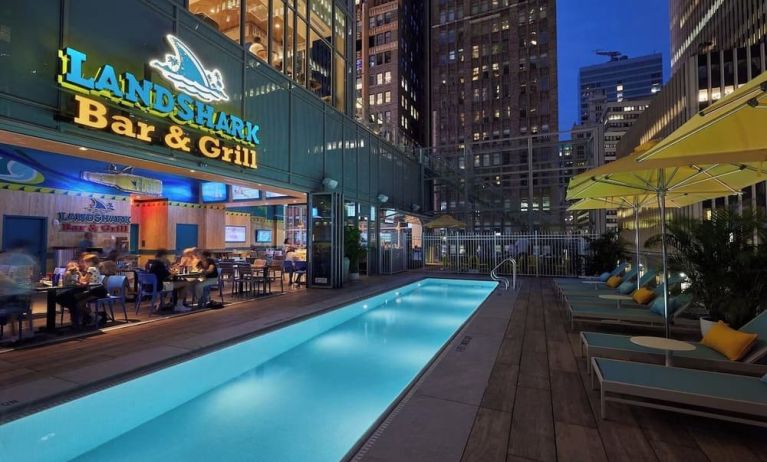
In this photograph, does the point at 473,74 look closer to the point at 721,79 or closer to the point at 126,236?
the point at 721,79

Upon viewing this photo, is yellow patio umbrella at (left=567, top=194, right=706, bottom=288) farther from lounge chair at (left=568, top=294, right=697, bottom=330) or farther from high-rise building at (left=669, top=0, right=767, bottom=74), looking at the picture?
high-rise building at (left=669, top=0, right=767, bottom=74)

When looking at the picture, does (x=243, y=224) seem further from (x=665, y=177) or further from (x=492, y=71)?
(x=492, y=71)

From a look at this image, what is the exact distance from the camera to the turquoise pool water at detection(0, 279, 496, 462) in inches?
123

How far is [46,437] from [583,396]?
478 centimetres

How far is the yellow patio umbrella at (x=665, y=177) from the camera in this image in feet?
14.5

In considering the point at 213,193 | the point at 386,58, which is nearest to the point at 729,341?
the point at 213,193

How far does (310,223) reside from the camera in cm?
1152

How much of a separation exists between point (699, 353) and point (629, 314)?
2.11 metres

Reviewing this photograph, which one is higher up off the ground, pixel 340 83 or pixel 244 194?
pixel 340 83

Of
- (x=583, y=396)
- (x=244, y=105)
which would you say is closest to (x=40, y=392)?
(x=583, y=396)

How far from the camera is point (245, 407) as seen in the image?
4039 mm

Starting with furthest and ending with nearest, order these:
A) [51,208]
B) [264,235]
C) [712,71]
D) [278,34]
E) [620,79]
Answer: [620,79], [712,71], [264,235], [51,208], [278,34]

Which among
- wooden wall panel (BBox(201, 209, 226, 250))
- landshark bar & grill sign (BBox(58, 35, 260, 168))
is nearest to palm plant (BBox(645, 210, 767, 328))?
landshark bar & grill sign (BBox(58, 35, 260, 168))

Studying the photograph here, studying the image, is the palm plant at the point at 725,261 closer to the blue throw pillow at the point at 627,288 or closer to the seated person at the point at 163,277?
the blue throw pillow at the point at 627,288
